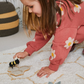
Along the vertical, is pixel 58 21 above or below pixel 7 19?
above

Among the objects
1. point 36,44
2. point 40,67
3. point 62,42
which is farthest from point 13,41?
point 62,42

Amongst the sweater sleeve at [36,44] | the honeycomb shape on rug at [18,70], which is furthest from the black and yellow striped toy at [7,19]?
the honeycomb shape on rug at [18,70]

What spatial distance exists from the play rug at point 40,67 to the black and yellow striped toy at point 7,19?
503 mm

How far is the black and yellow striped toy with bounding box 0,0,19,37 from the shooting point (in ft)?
4.66

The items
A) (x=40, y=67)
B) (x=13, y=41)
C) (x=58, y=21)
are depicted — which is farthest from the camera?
(x=13, y=41)

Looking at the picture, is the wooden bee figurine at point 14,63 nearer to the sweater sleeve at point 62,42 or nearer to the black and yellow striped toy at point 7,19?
the sweater sleeve at point 62,42

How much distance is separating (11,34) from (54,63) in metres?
0.91

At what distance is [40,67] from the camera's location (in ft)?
2.76

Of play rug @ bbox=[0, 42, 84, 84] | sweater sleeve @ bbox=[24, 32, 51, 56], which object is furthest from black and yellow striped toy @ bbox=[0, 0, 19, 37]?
sweater sleeve @ bbox=[24, 32, 51, 56]

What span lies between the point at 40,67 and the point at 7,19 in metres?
0.81

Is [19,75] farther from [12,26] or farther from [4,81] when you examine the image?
[12,26]

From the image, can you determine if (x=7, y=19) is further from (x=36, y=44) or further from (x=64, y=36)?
(x=64, y=36)

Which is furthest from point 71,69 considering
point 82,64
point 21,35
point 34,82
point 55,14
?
point 21,35

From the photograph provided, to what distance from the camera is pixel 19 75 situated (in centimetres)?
77
